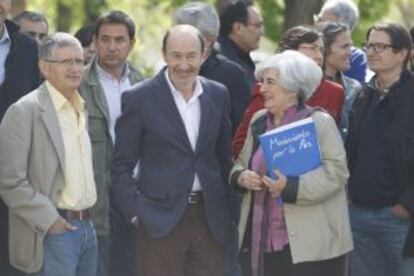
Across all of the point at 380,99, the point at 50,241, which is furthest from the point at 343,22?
the point at 50,241

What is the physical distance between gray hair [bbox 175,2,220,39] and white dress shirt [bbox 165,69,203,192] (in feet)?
4.78

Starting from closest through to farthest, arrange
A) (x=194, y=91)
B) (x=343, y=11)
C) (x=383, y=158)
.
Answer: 1. (x=194, y=91)
2. (x=383, y=158)
3. (x=343, y=11)

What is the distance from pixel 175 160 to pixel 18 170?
944 mm

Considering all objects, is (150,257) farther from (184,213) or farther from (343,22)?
(343,22)

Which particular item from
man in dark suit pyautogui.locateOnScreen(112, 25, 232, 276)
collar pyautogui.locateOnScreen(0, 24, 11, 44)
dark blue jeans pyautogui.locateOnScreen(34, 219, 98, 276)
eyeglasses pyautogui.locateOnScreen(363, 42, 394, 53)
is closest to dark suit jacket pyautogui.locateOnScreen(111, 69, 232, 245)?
man in dark suit pyautogui.locateOnScreen(112, 25, 232, 276)

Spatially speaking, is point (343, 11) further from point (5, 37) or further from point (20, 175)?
point (20, 175)

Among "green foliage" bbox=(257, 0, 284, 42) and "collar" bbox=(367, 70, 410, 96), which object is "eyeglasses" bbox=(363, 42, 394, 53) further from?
"green foliage" bbox=(257, 0, 284, 42)

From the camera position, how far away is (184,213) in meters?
8.26

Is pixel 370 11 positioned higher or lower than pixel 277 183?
lower

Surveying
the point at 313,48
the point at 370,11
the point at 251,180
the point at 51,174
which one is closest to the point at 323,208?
the point at 251,180

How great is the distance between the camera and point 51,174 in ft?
27.0

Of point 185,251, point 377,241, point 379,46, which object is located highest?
point 379,46

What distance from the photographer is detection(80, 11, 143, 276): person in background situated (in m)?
9.10

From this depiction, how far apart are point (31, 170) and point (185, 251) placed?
3.48 feet
